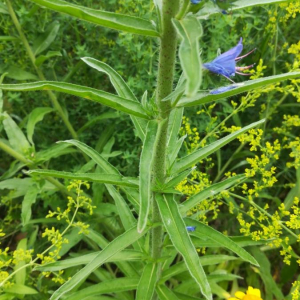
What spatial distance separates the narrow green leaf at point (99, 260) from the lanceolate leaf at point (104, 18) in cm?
61

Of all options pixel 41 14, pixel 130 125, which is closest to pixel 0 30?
pixel 41 14

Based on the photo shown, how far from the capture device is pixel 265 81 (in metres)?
0.93

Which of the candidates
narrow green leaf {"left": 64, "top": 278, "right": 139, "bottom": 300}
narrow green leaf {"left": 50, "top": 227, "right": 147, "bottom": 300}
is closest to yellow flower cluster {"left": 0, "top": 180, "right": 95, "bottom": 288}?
narrow green leaf {"left": 64, "top": 278, "right": 139, "bottom": 300}

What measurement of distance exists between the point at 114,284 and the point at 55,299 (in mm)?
354

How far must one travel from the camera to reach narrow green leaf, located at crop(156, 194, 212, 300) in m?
1.04

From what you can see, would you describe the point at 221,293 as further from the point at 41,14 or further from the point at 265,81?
the point at 41,14

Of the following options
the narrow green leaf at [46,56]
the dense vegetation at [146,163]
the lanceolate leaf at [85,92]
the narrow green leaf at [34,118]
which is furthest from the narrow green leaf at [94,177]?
the narrow green leaf at [46,56]

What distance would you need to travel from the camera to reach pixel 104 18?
87cm

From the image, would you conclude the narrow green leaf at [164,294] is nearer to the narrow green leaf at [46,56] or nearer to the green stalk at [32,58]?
the green stalk at [32,58]

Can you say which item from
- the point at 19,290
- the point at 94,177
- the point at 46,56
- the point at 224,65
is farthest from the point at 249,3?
the point at 19,290

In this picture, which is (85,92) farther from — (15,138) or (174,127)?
(15,138)

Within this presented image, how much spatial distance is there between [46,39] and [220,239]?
134cm

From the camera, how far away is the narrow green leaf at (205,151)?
114cm

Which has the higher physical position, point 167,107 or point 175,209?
point 167,107
